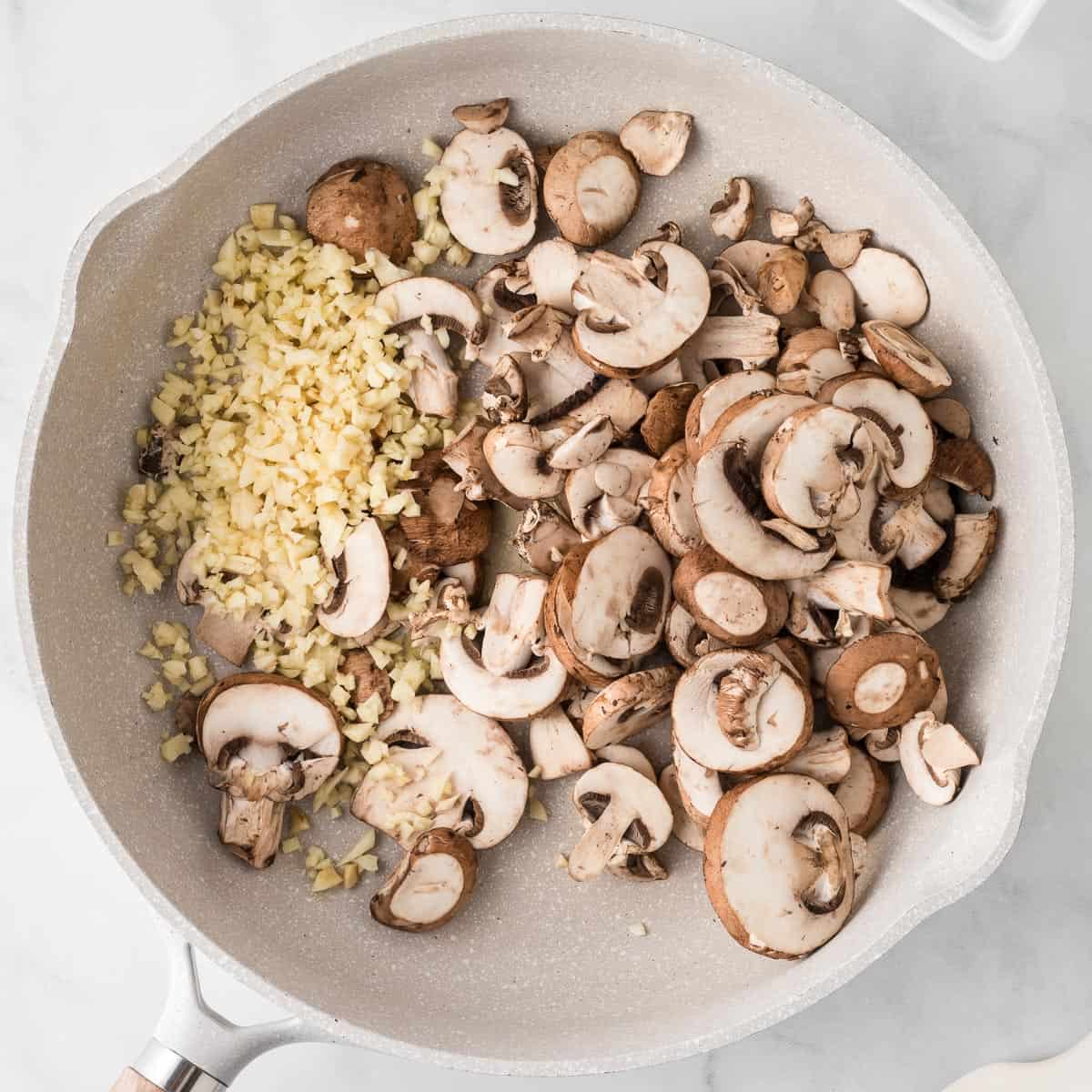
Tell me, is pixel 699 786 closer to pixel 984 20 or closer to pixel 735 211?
pixel 735 211

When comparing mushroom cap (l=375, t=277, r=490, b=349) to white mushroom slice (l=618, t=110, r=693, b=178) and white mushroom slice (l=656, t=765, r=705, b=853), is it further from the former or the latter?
white mushroom slice (l=656, t=765, r=705, b=853)

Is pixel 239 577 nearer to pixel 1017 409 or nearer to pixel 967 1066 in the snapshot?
pixel 1017 409

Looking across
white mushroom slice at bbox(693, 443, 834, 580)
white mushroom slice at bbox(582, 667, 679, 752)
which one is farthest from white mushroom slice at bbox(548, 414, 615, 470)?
white mushroom slice at bbox(582, 667, 679, 752)

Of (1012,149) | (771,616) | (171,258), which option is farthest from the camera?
(1012,149)

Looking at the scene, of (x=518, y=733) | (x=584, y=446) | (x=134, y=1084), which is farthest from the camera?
(x=518, y=733)

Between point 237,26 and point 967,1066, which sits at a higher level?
point 237,26

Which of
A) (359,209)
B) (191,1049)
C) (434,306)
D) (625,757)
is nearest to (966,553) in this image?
(625,757)

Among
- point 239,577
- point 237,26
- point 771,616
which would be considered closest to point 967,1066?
point 771,616
